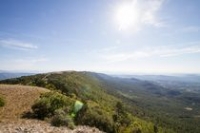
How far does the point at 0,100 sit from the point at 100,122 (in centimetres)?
1033

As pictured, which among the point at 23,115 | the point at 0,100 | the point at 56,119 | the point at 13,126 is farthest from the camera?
the point at 0,100

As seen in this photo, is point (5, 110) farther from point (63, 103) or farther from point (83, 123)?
point (83, 123)

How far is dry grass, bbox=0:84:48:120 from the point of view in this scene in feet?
79.3

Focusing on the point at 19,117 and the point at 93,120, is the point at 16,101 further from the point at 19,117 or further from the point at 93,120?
the point at 93,120

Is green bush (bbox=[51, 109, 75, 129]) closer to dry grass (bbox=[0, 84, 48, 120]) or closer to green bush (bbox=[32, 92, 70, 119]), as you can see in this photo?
green bush (bbox=[32, 92, 70, 119])

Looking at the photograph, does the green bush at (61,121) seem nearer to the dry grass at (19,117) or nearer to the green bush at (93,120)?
the dry grass at (19,117)

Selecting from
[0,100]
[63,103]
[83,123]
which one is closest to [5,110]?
[0,100]

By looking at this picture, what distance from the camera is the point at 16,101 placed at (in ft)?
98.5

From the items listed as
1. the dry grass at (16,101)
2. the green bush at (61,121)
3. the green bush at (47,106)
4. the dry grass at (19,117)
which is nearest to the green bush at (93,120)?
the dry grass at (19,117)

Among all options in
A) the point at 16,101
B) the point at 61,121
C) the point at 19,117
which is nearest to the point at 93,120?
the point at 61,121

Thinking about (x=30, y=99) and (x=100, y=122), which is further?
(x=30, y=99)

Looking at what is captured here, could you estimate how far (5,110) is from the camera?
83.4 feet

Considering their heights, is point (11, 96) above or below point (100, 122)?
above

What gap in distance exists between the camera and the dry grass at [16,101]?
24.2 m
